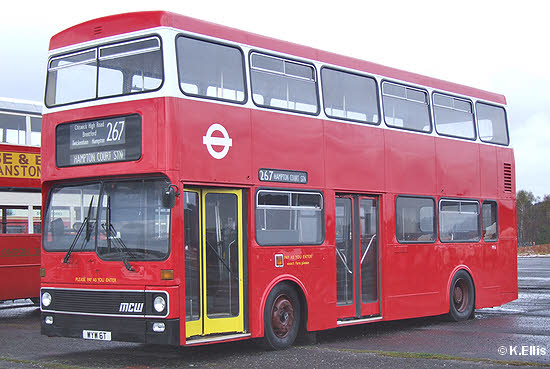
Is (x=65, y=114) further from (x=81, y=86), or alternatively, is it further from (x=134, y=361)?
(x=134, y=361)

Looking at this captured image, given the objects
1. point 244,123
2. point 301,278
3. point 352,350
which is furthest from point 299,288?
point 244,123

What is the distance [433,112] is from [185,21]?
6.79m

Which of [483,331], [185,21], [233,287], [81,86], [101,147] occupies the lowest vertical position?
[483,331]

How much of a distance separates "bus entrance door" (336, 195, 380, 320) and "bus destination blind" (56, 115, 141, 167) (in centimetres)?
427

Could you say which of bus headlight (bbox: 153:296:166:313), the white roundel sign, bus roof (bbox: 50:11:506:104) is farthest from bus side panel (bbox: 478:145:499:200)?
bus headlight (bbox: 153:296:166:313)

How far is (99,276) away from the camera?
36.8 ft

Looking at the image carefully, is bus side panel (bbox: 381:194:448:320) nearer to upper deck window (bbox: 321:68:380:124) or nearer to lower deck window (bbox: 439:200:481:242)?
lower deck window (bbox: 439:200:481:242)

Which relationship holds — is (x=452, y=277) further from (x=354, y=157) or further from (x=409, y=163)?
(x=354, y=157)

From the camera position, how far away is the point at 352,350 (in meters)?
12.3

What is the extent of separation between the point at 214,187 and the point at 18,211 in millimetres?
8071

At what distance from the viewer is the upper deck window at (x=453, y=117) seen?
16625mm

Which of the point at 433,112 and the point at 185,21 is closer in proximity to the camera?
the point at 185,21

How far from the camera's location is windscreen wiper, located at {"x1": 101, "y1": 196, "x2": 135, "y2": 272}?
36.1 ft

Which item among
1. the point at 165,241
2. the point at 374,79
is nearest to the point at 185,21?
the point at 165,241
